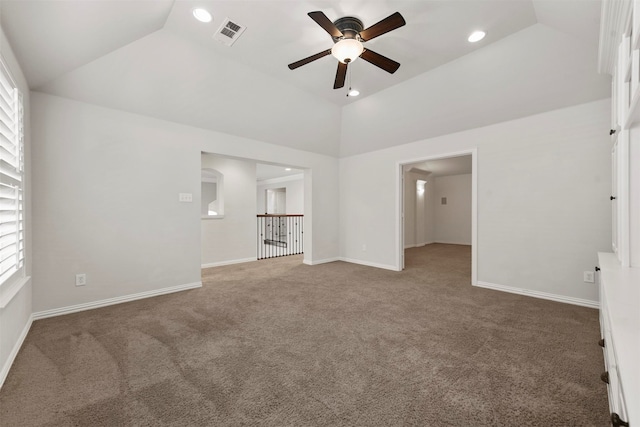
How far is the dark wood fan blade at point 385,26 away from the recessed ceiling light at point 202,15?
1448 millimetres

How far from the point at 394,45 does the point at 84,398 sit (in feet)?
13.0

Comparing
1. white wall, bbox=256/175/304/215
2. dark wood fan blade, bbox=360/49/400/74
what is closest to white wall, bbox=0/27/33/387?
dark wood fan blade, bbox=360/49/400/74

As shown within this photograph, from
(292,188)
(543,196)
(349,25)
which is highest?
(349,25)

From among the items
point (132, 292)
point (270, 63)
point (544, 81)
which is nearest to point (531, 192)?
point (544, 81)

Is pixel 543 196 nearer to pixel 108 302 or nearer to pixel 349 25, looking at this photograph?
pixel 349 25

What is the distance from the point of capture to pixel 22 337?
2.29 metres

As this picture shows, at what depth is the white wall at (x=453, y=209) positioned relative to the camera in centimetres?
883

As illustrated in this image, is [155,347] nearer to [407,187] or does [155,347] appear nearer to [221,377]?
[221,377]

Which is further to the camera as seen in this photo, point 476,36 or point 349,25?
point 476,36

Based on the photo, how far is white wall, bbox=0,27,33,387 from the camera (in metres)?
1.84

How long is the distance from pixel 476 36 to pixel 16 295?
15.8 ft

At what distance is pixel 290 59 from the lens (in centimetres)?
322

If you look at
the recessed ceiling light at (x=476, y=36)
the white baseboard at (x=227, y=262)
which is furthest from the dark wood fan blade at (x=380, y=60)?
the white baseboard at (x=227, y=262)

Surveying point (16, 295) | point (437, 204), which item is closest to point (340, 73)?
point (16, 295)
